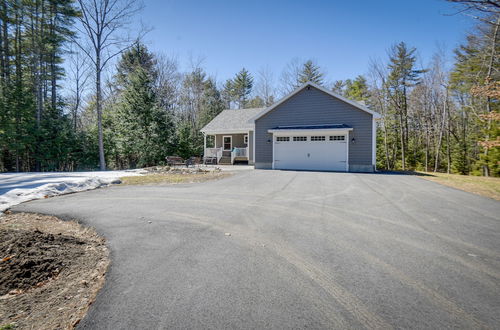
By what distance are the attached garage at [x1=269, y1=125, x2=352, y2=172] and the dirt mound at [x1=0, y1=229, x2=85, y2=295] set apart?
1347cm

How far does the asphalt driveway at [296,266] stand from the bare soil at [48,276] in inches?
7.0

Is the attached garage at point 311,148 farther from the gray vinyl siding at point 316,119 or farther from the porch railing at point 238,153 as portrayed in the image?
the porch railing at point 238,153

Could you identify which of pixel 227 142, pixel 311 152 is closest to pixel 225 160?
pixel 227 142


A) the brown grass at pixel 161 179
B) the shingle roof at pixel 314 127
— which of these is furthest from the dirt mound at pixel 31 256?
the shingle roof at pixel 314 127

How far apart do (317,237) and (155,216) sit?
11.0 feet

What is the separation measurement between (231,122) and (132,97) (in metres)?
8.64

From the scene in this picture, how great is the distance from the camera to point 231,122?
72.3ft

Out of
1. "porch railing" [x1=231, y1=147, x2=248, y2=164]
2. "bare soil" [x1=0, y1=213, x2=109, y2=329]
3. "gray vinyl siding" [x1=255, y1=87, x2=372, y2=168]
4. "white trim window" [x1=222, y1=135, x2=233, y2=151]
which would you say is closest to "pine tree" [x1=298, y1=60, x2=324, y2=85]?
"white trim window" [x1=222, y1=135, x2=233, y2=151]

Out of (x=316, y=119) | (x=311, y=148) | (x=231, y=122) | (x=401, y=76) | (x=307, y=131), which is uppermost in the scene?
(x=401, y=76)

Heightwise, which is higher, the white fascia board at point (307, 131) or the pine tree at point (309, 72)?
the pine tree at point (309, 72)

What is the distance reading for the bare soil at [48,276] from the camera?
1927mm

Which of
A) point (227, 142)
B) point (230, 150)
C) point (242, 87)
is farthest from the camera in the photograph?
point (242, 87)

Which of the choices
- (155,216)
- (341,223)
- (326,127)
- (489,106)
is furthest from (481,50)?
(155,216)

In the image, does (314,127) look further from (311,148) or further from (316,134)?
(311,148)
